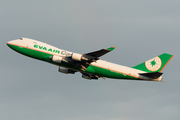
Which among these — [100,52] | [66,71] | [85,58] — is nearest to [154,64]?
[100,52]

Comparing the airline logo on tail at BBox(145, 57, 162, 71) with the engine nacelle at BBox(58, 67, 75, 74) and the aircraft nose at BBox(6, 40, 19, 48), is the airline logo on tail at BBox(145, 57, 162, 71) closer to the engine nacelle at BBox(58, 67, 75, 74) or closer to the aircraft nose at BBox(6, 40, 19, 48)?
the engine nacelle at BBox(58, 67, 75, 74)

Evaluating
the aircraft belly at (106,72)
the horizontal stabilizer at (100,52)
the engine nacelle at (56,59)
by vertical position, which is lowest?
the aircraft belly at (106,72)

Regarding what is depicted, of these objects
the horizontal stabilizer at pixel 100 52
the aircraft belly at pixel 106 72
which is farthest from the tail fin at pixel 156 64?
the horizontal stabilizer at pixel 100 52

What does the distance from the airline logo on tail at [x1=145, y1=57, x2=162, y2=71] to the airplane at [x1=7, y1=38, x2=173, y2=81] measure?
2.36 meters

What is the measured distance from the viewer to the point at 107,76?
4975 centimetres

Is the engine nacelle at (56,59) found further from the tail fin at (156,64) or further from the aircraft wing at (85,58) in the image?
the tail fin at (156,64)

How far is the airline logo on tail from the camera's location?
178 feet

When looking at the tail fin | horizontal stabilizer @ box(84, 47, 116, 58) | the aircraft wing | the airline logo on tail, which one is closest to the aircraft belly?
the aircraft wing

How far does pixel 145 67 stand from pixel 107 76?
361 inches

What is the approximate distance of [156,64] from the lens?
54.7 metres

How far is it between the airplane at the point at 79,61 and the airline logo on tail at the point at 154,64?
92.8 inches

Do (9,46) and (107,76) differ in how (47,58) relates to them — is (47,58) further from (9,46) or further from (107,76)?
(107,76)

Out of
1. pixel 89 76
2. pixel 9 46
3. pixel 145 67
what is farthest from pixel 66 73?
pixel 145 67

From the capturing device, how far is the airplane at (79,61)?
46500 mm
